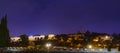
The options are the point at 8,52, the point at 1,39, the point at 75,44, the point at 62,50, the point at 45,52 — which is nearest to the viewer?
the point at 8,52

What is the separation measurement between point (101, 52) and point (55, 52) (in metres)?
15.3

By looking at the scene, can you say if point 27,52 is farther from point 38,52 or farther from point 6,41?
point 6,41

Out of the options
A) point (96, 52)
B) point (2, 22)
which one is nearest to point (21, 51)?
point (96, 52)

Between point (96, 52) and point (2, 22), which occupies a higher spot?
point (2, 22)

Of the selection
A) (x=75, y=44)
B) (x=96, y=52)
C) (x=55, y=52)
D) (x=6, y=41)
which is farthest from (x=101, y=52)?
(x=75, y=44)

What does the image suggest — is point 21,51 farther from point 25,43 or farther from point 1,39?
point 25,43

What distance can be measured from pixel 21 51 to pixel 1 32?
36.9 m

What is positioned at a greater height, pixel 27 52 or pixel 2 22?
pixel 2 22

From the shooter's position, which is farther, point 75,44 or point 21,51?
point 75,44

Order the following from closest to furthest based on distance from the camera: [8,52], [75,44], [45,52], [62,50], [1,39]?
[8,52] → [45,52] → [62,50] → [1,39] → [75,44]

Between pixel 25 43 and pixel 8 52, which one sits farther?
pixel 25 43

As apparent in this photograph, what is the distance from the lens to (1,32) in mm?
166375

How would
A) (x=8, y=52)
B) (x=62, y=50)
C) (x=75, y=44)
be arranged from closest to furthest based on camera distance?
(x=8, y=52) → (x=62, y=50) → (x=75, y=44)

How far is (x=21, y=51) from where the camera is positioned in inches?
5172
